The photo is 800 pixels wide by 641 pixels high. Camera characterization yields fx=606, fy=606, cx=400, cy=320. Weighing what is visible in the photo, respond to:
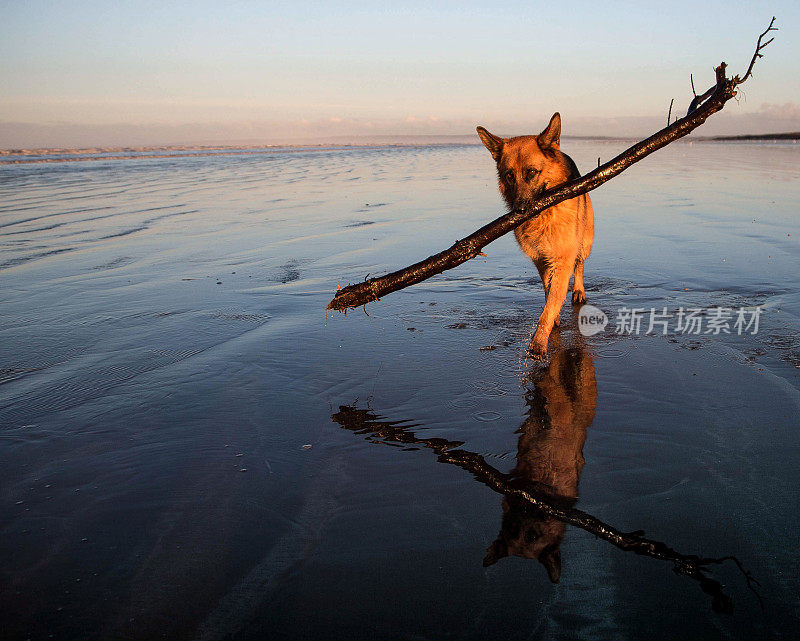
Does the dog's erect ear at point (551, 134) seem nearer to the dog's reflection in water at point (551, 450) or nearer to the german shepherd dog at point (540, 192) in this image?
the german shepherd dog at point (540, 192)

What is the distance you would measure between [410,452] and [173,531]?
1362 mm

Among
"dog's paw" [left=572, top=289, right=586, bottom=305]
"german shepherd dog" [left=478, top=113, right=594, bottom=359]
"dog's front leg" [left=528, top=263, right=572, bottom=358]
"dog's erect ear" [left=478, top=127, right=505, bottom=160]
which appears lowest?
"dog's paw" [left=572, top=289, right=586, bottom=305]

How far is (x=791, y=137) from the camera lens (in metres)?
63.4

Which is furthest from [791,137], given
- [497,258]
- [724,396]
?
[724,396]

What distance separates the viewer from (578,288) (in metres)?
7.29

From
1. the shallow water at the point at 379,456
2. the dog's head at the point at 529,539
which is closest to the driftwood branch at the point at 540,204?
the shallow water at the point at 379,456

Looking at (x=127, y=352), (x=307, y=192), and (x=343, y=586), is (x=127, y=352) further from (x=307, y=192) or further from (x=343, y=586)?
(x=307, y=192)

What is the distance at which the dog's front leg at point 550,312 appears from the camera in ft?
16.4

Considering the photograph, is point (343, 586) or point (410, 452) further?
point (410, 452)

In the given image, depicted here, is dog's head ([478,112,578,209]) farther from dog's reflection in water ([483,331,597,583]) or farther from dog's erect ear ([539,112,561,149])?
dog's reflection in water ([483,331,597,583])

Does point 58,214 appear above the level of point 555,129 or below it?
below

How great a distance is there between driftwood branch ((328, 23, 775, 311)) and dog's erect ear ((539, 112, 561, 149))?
3.57 ft

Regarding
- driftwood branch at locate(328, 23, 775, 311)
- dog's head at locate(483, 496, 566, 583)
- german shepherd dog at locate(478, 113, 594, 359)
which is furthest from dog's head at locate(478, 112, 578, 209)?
dog's head at locate(483, 496, 566, 583)

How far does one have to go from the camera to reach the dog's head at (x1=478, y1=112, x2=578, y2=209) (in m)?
5.65
